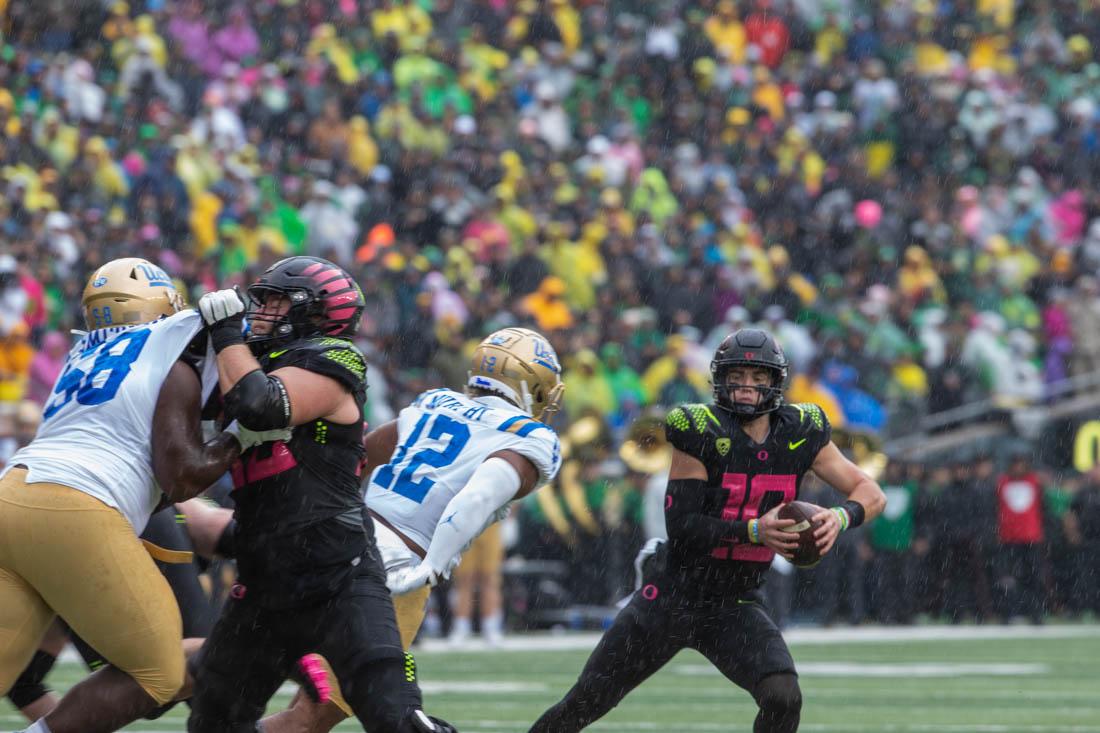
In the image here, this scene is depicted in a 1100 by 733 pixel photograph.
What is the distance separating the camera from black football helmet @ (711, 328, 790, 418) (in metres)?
6.41

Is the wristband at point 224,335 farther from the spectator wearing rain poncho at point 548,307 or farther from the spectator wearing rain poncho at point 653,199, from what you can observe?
the spectator wearing rain poncho at point 653,199

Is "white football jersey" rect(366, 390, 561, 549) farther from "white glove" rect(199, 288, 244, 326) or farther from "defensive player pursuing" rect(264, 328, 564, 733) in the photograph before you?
"white glove" rect(199, 288, 244, 326)

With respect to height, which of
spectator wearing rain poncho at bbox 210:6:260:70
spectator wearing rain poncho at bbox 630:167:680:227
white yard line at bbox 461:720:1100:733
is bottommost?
white yard line at bbox 461:720:1100:733

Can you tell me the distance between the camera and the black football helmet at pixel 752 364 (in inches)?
252

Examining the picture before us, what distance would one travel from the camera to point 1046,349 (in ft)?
61.5

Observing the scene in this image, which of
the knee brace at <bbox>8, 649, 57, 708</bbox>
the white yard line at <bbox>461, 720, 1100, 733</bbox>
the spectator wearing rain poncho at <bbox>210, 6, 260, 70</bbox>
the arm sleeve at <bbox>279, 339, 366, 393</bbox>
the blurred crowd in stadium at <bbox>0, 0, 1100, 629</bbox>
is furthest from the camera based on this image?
the spectator wearing rain poncho at <bbox>210, 6, 260, 70</bbox>

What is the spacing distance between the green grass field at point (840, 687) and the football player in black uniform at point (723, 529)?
238 centimetres

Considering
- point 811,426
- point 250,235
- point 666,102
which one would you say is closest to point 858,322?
point 666,102

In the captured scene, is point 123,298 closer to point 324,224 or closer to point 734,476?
point 734,476

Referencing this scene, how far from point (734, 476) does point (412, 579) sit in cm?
123

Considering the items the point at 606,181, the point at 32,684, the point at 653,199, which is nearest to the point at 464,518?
the point at 32,684

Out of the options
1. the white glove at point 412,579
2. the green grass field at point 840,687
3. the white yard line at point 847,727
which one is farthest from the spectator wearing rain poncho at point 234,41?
the white glove at point 412,579

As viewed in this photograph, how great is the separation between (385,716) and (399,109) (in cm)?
1317

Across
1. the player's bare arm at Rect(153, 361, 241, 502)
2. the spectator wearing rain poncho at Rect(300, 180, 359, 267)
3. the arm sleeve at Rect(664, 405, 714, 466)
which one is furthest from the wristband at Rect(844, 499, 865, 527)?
the spectator wearing rain poncho at Rect(300, 180, 359, 267)
